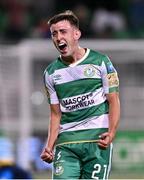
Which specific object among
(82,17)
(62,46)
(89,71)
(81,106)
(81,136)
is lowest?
(81,136)

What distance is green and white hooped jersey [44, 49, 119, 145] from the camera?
696cm

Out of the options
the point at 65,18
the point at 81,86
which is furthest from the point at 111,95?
the point at 65,18

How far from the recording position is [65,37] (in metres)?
6.87

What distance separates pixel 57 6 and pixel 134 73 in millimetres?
3725

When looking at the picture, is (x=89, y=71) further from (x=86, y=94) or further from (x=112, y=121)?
(x=112, y=121)

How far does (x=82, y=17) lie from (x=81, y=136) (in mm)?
9130

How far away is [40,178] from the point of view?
488 inches

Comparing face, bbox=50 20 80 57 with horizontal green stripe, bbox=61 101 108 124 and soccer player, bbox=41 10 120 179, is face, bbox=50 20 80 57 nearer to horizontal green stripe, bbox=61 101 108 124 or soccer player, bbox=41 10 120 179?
soccer player, bbox=41 10 120 179

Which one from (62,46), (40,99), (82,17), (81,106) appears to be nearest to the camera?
(62,46)

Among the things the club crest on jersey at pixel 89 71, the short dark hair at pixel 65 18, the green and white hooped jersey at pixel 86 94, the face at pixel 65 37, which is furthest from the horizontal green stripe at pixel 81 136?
the short dark hair at pixel 65 18

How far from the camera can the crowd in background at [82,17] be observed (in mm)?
15938

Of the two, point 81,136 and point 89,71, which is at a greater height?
point 89,71

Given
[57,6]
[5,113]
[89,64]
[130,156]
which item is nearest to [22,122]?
[5,113]

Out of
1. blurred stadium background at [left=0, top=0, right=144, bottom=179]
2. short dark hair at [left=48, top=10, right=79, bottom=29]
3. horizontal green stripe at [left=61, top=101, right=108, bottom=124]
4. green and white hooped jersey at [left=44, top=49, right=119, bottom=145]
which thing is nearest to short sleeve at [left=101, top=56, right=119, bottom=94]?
green and white hooped jersey at [left=44, top=49, right=119, bottom=145]
